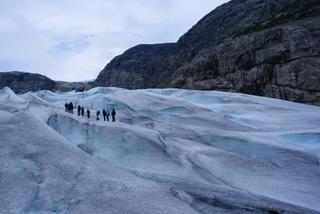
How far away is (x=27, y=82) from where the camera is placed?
146625mm

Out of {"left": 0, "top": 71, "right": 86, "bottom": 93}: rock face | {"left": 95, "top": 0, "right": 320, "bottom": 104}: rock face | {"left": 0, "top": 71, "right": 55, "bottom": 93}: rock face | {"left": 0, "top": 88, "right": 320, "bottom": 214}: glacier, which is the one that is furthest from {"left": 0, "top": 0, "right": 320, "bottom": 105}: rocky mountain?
{"left": 0, "top": 71, "right": 55, "bottom": 93}: rock face

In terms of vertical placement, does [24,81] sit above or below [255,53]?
below

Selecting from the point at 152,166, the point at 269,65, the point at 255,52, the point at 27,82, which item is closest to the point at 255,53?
the point at 255,52

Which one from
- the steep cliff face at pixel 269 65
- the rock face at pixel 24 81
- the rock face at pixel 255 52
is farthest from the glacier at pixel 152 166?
the rock face at pixel 24 81

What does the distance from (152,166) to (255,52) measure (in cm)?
5417

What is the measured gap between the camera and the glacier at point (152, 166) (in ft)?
47.3

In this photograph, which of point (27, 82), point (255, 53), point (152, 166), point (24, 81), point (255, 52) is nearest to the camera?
point (152, 166)

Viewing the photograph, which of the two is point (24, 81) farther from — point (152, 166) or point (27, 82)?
point (152, 166)

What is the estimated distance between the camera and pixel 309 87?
59438 mm

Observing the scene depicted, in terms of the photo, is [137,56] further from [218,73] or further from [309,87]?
[309,87]

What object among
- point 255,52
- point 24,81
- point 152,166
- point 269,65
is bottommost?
point 152,166

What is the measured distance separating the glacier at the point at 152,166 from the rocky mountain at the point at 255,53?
29.3m

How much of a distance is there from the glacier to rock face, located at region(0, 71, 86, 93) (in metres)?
115

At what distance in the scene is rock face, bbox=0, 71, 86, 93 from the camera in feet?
477
